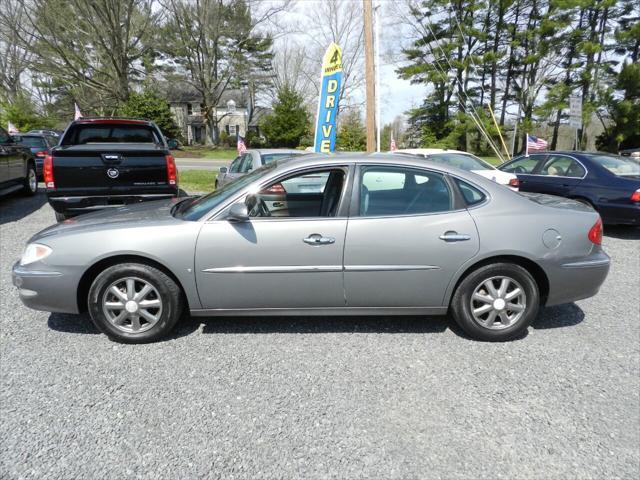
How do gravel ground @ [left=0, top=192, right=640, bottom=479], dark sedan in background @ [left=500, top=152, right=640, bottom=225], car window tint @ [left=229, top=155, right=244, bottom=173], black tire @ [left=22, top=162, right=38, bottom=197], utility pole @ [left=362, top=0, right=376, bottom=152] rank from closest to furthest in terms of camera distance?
gravel ground @ [left=0, top=192, right=640, bottom=479], dark sedan in background @ [left=500, top=152, right=640, bottom=225], car window tint @ [left=229, top=155, right=244, bottom=173], black tire @ [left=22, top=162, right=38, bottom=197], utility pole @ [left=362, top=0, right=376, bottom=152]

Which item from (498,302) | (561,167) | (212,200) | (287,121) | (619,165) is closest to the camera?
(498,302)

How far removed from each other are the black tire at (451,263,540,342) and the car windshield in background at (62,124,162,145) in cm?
598

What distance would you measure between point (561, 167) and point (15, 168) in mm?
10919

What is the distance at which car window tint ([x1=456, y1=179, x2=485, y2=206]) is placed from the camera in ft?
11.1

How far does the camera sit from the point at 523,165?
334 inches

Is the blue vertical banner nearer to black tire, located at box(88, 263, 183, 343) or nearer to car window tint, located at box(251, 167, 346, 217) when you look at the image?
car window tint, located at box(251, 167, 346, 217)

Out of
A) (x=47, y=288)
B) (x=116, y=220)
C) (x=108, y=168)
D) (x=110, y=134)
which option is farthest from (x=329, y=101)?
(x=47, y=288)

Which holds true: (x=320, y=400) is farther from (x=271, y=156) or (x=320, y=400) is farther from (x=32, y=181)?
(x=32, y=181)

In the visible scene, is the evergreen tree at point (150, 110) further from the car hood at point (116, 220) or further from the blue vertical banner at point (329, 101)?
the car hood at point (116, 220)

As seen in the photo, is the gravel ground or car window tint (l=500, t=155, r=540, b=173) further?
car window tint (l=500, t=155, r=540, b=173)

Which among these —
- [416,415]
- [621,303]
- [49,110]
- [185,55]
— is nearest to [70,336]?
A: [416,415]

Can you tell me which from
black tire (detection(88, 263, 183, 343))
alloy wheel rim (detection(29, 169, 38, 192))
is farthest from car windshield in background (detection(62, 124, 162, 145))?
black tire (detection(88, 263, 183, 343))

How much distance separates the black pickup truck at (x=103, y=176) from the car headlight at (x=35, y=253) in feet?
9.32

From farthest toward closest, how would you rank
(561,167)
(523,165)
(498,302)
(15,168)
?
(15,168), (523,165), (561,167), (498,302)
